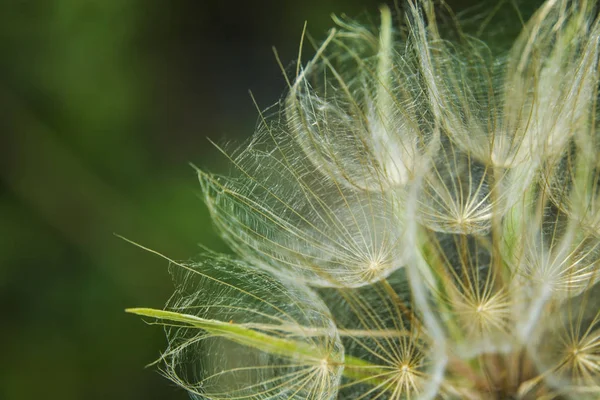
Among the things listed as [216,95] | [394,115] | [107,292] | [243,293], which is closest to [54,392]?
[107,292]

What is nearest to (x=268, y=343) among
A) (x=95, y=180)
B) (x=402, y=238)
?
(x=402, y=238)

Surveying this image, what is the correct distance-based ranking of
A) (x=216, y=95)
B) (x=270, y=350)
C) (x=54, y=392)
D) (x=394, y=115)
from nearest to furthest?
(x=270, y=350) → (x=394, y=115) → (x=54, y=392) → (x=216, y=95)

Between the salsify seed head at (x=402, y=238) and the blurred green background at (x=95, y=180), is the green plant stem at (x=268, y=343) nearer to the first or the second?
the salsify seed head at (x=402, y=238)

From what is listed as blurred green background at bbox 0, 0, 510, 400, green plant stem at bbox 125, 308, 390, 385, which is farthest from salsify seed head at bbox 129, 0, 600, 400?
blurred green background at bbox 0, 0, 510, 400

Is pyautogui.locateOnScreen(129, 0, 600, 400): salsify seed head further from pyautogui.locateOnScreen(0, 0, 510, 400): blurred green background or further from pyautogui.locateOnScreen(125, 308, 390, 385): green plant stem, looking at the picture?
pyautogui.locateOnScreen(0, 0, 510, 400): blurred green background

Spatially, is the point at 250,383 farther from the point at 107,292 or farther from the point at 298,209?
the point at 107,292

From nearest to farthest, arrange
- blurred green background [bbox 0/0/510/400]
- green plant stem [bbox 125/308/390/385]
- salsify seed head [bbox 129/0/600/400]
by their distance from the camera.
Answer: green plant stem [bbox 125/308/390/385], salsify seed head [bbox 129/0/600/400], blurred green background [bbox 0/0/510/400]
